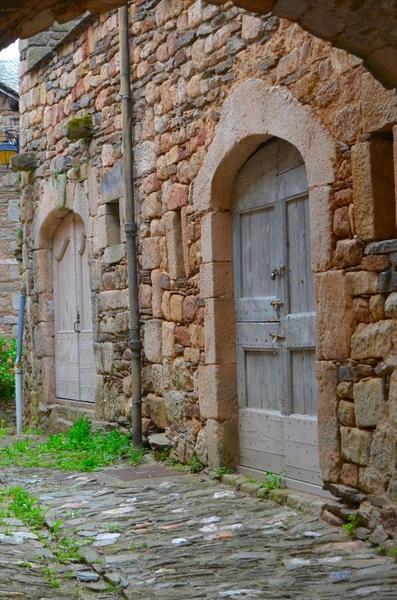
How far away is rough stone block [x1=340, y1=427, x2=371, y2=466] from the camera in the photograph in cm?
475

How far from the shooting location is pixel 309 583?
4012 millimetres

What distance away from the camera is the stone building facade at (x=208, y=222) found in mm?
4754

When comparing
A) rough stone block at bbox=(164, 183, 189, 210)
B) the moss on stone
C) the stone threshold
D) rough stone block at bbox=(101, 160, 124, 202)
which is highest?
the moss on stone

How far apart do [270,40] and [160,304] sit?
7.53ft

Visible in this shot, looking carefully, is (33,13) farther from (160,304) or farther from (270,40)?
(160,304)

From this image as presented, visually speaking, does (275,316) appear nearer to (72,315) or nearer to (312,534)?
(312,534)

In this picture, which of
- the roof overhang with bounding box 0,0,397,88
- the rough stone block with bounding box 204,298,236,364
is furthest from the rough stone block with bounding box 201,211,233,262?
the roof overhang with bounding box 0,0,397,88

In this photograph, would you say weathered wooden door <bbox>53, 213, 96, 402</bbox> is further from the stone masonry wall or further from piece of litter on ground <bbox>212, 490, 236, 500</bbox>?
the stone masonry wall

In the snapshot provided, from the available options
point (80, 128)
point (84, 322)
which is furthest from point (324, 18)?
point (84, 322)

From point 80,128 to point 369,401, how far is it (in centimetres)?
448

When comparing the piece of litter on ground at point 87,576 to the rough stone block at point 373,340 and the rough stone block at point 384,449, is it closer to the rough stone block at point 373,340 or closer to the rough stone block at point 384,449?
the rough stone block at point 384,449

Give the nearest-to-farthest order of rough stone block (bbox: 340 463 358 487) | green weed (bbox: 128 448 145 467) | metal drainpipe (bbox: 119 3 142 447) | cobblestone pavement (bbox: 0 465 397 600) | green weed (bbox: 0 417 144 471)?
cobblestone pavement (bbox: 0 465 397 600)
rough stone block (bbox: 340 463 358 487)
green weed (bbox: 128 448 145 467)
green weed (bbox: 0 417 144 471)
metal drainpipe (bbox: 119 3 142 447)

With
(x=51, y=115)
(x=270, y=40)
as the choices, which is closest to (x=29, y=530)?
(x=270, y=40)

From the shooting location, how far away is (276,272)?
19.4 feet
